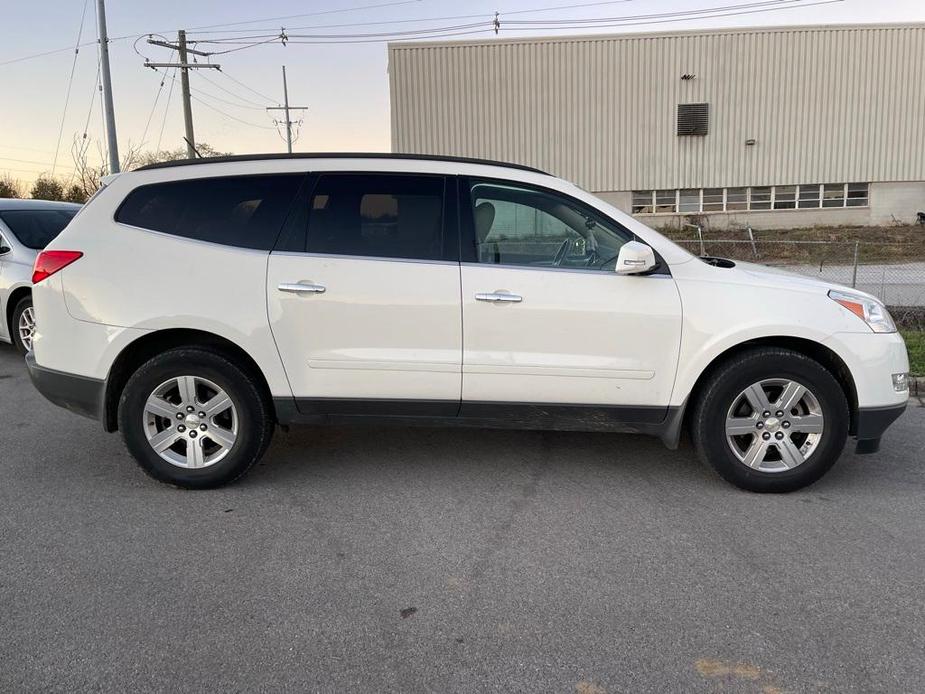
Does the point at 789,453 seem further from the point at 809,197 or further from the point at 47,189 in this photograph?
the point at 47,189

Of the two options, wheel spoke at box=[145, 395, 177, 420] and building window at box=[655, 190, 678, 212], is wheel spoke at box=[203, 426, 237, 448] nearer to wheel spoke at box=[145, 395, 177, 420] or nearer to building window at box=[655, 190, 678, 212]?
wheel spoke at box=[145, 395, 177, 420]

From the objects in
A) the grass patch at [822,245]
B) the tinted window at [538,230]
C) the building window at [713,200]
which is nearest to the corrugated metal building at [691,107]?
the building window at [713,200]

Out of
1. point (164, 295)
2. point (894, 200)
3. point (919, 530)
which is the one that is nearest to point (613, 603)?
point (919, 530)

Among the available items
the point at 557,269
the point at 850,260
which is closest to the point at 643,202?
the point at 850,260

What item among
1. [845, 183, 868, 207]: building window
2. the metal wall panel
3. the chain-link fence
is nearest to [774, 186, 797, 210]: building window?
the metal wall panel

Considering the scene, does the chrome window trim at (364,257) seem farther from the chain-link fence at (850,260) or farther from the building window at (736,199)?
the building window at (736,199)

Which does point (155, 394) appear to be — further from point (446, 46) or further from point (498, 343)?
point (446, 46)

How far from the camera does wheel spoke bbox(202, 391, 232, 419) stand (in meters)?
4.39

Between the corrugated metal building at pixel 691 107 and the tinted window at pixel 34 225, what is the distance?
2032 centimetres

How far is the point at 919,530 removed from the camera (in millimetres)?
3912

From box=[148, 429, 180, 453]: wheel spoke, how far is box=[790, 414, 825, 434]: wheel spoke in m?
3.60

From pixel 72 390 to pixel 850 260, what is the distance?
1931cm

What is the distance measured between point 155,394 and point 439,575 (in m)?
2.09

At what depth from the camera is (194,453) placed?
175 inches
